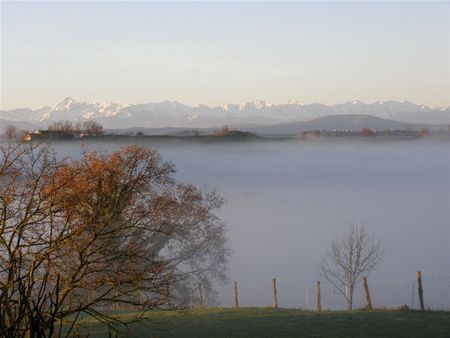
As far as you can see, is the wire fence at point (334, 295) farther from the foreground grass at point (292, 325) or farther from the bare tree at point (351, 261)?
the foreground grass at point (292, 325)

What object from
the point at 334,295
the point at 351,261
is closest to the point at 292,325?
the point at 351,261

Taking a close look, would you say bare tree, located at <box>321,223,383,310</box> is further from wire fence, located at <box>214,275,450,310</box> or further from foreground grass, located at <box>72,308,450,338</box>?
foreground grass, located at <box>72,308,450,338</box>

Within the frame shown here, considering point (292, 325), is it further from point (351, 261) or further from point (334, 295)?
point (334, 295)

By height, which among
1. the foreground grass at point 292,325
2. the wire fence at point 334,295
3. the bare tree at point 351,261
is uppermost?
the foreground grass at point 292,325

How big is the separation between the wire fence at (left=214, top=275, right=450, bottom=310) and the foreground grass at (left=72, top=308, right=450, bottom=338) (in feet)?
95.7

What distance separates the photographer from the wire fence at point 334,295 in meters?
62.6

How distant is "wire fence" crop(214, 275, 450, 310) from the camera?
62.6 meters

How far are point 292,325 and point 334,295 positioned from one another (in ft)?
151

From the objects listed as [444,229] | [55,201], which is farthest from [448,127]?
[55,201]

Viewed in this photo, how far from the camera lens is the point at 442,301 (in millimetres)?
60688

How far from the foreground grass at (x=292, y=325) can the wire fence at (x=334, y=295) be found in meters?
29.2

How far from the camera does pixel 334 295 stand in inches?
2751

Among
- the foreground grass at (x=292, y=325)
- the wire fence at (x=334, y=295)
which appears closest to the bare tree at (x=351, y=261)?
the wire fence at (x=334, y=295)

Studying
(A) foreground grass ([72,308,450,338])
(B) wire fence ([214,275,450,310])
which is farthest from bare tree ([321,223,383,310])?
(A) foreground grass ([72,308,450,338])
